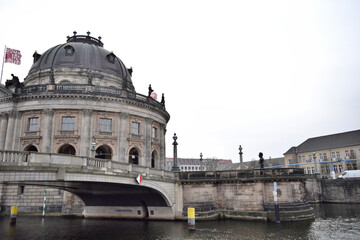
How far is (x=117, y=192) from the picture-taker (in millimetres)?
29922

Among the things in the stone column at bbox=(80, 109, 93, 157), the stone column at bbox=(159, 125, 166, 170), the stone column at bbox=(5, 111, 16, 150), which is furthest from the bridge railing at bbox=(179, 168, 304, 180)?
the stone column at bbox=(5, 111, 16, 150)

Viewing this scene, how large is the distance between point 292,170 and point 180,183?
38.9ft

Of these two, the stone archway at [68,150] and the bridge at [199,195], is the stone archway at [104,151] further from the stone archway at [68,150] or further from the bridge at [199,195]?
the bridge at [199,195]

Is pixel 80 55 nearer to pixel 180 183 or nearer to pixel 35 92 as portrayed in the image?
pixel 35 92

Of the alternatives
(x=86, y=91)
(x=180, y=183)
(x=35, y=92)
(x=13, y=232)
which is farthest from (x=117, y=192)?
(x=35, y=92)

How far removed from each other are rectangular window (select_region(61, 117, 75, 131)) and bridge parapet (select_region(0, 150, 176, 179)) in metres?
12.7

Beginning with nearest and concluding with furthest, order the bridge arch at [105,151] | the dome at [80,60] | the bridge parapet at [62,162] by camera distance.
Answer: the bridge parapet at [62,162] → the bridge arch at [105,151] → the dome at [80,60]

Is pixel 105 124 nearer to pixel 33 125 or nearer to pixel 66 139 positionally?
pixel 66 139

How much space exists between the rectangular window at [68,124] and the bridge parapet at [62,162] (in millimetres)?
12675

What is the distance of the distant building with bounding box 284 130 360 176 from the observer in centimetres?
7625

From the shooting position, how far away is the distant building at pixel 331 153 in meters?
76.2

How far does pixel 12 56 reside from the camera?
33.2 m

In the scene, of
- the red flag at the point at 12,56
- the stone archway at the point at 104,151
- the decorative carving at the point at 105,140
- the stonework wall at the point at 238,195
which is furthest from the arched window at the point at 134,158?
the red flag at the point at 12,56

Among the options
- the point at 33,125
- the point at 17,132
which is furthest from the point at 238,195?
the point at 17,132
